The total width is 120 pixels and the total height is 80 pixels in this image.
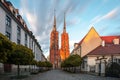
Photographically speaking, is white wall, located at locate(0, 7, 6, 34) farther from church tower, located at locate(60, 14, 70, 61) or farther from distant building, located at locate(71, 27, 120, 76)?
church tower, located at locate(60, 14, 70, 61)

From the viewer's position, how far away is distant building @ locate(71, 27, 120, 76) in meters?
48.4

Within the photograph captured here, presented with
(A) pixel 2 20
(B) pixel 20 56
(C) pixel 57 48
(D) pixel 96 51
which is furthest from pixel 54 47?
(B) pixel 20 56

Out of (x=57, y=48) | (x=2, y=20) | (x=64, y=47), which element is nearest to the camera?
(x=2, y=20)

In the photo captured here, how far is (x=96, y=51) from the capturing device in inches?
2297

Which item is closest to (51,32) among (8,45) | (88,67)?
(88,67)

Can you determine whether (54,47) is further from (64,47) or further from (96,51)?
(96,51)

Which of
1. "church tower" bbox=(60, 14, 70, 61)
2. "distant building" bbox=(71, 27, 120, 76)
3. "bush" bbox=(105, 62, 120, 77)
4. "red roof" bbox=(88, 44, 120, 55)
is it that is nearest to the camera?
"bush" bbox=(105, 62, 120, 77)

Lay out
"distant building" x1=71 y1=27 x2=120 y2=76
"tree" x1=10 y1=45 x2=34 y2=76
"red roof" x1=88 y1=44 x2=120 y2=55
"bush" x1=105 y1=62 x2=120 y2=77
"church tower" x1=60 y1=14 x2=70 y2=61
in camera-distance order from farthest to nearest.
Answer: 1. "church tower" x1=60 y1=14 x2=70 y2=61
2. "red roof" x1=88 y1=44 x2=120 y2=55
3. "distant building" x1=71 y1=27 x2=120 y2=76
4. "bush" x1=105 y1=62 x2=120 y2=77
5. "tree" x1=10 y1=45 x2=34 y2=76

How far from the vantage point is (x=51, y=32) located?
16138 centimetres

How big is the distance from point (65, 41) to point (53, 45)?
27.0 ft

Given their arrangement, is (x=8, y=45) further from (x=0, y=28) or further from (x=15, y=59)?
(x=0, y=28)

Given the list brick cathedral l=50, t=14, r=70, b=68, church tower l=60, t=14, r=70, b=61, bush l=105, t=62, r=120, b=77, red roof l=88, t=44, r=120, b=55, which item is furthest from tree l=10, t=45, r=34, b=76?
church tower l=60, t=14, r=70, b=61

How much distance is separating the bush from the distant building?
16.0 ft

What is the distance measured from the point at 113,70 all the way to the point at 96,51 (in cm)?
2109
